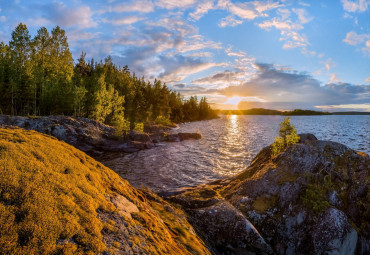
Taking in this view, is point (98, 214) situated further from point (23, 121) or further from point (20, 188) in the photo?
point (23, 121)

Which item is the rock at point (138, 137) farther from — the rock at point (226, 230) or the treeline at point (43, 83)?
the rock at point (226, 230)

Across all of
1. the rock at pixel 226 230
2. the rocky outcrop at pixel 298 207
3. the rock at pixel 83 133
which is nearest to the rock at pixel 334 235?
the rocky outcrop at pixel 298 207

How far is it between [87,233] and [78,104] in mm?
57283

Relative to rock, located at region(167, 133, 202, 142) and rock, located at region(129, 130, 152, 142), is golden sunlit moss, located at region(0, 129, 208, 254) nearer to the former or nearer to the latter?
rock, located at region(129, 130, 152, 142)

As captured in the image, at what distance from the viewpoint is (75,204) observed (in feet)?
18.0

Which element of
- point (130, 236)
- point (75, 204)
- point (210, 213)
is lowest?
point (210, 213)

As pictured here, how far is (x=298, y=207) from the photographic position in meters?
10.1

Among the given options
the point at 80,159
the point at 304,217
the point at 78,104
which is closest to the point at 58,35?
the point at 78,104

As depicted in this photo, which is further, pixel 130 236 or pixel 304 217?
pixel 304 217

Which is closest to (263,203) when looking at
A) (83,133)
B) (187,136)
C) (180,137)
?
(83,133)

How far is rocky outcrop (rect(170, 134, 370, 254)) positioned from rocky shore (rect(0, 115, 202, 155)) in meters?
26.1

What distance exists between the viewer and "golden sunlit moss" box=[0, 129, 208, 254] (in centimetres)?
427

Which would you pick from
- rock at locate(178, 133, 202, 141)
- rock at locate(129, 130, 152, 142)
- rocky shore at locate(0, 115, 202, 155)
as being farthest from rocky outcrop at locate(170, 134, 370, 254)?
rock at locate(178, 133, 202, 141)

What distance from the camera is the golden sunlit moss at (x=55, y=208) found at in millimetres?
4270
